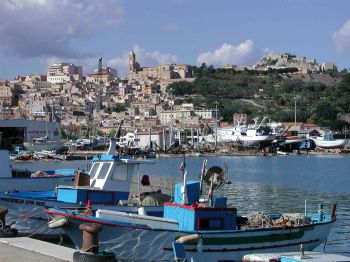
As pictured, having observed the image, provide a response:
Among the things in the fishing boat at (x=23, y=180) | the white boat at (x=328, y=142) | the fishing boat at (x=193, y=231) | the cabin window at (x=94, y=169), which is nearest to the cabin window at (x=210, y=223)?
the fishing boat at (x=193, y=231)

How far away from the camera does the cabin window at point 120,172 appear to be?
2012cm

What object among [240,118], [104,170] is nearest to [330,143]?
[240,118]

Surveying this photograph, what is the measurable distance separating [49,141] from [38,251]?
315 ft

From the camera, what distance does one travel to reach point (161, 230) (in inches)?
611

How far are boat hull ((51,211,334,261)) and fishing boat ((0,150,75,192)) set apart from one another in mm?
8024

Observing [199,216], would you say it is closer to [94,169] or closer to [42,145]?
[94,169]

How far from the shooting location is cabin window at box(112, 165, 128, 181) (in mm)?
20125

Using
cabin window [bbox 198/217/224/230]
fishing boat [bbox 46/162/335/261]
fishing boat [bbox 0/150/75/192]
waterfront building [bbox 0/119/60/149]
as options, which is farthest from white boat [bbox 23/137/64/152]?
cabin window [bbox 198/217/224/230]

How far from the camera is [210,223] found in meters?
16.3

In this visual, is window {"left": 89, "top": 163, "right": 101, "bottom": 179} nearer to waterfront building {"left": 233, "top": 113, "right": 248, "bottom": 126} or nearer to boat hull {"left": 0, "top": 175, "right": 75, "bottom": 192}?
boat hull {"left": 0, "top": 175, "right": 75, "bottom": 192}

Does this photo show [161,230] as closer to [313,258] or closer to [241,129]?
[313,258]

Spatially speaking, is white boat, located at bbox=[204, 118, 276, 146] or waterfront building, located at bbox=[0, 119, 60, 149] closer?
waterfront building, located at bbox=[0, 119, 60, 149]

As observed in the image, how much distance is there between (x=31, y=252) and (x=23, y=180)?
13.5 m

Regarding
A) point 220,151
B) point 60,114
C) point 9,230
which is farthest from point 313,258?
point 60,114
